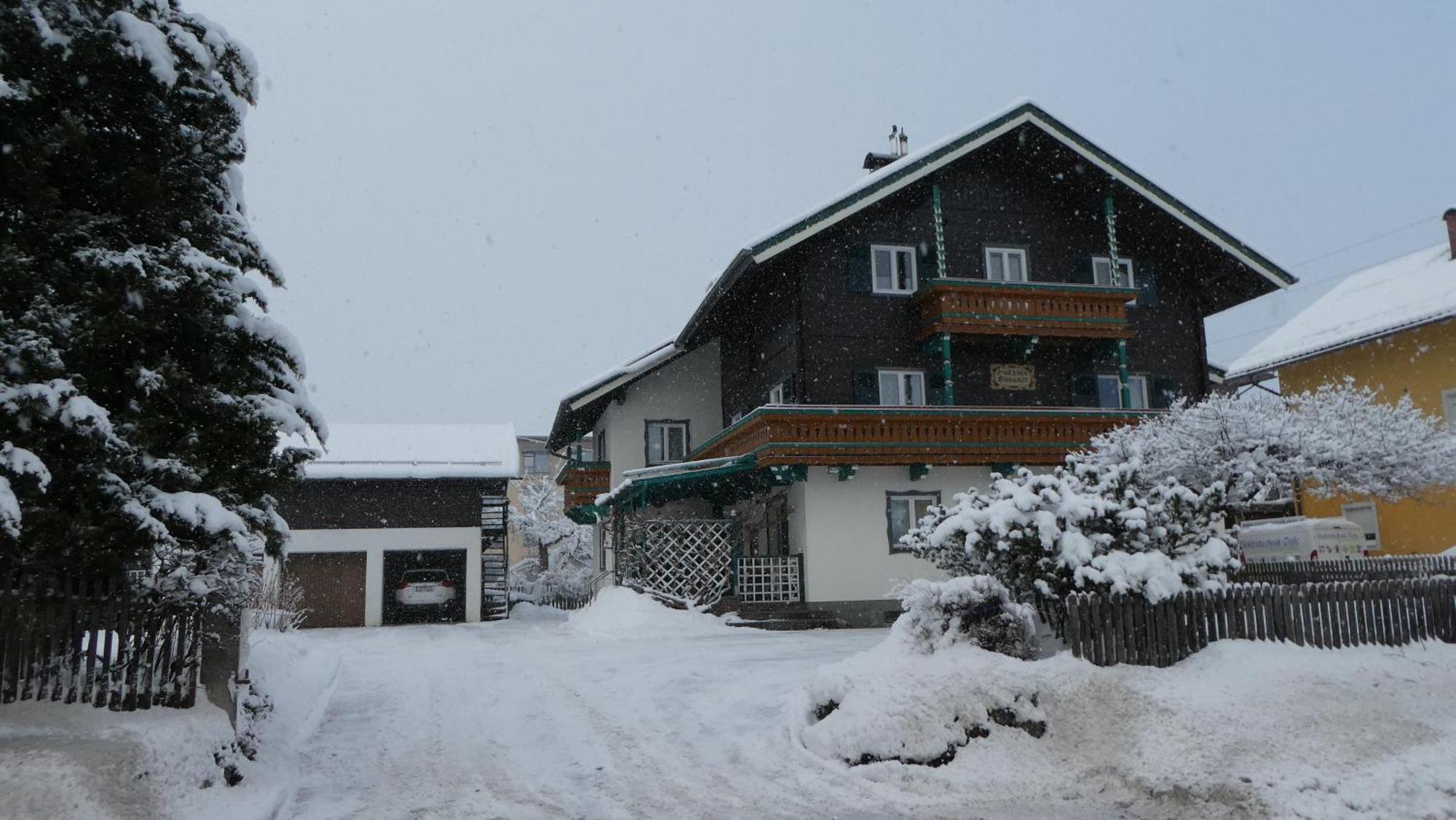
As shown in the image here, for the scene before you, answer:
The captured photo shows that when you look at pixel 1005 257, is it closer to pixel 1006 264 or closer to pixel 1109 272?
pixel 1006 264

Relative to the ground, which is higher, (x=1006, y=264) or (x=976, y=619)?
(x=1006, y=264)

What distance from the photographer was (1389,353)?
28.5 m

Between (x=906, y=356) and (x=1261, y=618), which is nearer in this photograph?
(x=1261, y=618)

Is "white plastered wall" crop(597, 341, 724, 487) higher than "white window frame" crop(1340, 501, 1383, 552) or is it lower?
higher

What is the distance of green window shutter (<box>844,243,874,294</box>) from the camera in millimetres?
23891

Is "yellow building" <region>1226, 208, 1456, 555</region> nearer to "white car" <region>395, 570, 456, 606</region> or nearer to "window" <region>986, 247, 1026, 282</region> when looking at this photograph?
"window" <region>986, 247, 1026, 282</region>

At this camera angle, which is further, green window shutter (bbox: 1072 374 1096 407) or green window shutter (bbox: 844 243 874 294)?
green window shutter (bbox: 1072 374 1096 407)

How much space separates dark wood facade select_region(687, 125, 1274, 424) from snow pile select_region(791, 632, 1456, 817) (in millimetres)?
13542

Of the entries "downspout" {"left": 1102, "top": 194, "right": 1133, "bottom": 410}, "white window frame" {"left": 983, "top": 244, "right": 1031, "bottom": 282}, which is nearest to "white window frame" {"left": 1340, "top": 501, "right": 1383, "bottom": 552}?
"downspout" {"left": 1102, "top": 194, "right": 1133, "bottom": 410}

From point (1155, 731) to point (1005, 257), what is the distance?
720 inches

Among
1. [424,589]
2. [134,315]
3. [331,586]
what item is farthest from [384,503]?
[134,315]

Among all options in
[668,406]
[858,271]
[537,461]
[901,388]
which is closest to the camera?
[858,271]

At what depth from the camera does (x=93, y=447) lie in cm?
720

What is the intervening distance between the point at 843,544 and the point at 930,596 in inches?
454
